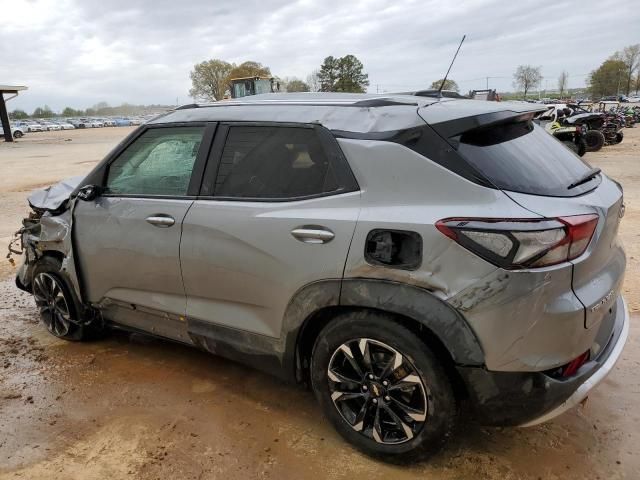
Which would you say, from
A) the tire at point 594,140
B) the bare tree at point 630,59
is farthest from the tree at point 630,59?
the tire at point 594,140

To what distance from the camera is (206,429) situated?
280cm

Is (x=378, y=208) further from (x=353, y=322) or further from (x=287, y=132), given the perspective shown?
(x=287, y=132)

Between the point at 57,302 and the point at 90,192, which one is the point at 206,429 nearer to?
the point at 90,192

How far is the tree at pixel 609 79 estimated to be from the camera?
3472 inches

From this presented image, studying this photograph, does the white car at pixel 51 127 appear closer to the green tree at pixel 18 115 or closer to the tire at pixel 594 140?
the green tree at pixel 18 115

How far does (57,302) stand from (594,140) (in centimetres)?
1657

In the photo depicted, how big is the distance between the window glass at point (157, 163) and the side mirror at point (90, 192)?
7cm

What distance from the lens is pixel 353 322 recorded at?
92.0 inches

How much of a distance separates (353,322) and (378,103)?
1.09 m

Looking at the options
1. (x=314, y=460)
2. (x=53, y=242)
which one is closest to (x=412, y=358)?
(x=314, y=460)

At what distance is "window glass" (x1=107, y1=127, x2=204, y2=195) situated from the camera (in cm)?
301

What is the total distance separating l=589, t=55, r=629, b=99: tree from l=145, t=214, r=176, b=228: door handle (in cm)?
10052

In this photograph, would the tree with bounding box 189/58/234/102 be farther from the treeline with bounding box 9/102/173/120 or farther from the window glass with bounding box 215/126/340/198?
the window glass with bounding box 215/126/340/198

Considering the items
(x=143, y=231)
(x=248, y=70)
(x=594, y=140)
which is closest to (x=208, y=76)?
(x=248, y=70)
